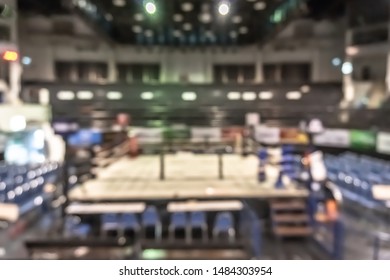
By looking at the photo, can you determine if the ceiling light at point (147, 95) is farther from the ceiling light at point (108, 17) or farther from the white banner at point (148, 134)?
the ceiling light at point (108, 17)

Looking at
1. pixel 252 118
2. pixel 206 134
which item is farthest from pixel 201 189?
pixel 252 118

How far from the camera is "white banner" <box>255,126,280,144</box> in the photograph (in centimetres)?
712

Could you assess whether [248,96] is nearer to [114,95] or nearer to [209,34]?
[209,34]

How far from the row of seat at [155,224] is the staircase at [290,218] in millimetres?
740

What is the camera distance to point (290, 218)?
5.75m

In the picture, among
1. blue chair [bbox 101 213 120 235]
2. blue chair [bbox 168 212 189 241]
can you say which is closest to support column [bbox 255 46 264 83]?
blue chair [bbox 168 212 189 241]

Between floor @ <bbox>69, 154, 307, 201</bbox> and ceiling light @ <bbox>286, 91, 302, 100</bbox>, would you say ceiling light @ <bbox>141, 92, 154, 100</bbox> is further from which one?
ceiling light @ <bbox>286, 91, 302, 100</bbox>

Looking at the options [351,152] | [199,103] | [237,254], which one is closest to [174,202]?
[199,103]

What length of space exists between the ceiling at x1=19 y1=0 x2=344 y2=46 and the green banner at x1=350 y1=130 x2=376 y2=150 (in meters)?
3.38

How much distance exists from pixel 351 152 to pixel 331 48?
3.80m

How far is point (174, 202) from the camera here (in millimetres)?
5742

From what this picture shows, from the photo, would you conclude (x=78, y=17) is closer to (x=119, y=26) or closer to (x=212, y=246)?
(x=119, y=26)

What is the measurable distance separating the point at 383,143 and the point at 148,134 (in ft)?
15.1
